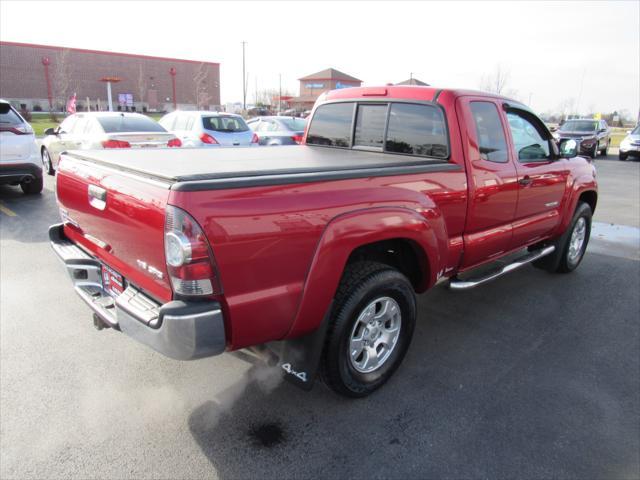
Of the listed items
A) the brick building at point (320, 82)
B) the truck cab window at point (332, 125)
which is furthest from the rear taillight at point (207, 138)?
the brick building at point (320, 82)

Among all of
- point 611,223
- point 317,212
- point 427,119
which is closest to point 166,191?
point 317,212

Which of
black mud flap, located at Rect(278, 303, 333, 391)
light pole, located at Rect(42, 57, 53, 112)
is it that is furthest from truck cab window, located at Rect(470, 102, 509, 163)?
light pole, located at Rect(42, 57, 53, 112)

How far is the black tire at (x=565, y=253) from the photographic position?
5.27 metres

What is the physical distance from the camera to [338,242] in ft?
8.36

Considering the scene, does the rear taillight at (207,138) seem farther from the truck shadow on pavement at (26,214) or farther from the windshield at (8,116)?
the windshield at (8,116)

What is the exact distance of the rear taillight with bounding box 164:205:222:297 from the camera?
2078 millimetres

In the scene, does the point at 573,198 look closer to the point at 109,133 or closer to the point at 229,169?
the point at 229,169

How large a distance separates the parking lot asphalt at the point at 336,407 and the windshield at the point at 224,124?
832cm

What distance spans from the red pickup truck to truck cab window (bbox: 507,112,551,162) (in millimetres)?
23

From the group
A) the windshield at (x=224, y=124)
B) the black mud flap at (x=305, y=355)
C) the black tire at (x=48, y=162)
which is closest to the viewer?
the black mud flap at (x=305, y=355)

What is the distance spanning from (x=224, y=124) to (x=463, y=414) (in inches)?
430

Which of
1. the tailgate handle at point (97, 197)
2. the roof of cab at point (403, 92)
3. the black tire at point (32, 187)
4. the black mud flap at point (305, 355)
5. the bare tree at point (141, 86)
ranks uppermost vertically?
the bare tree at point (141, 86)

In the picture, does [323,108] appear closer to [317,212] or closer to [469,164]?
[469,164]

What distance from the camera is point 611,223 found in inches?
334
